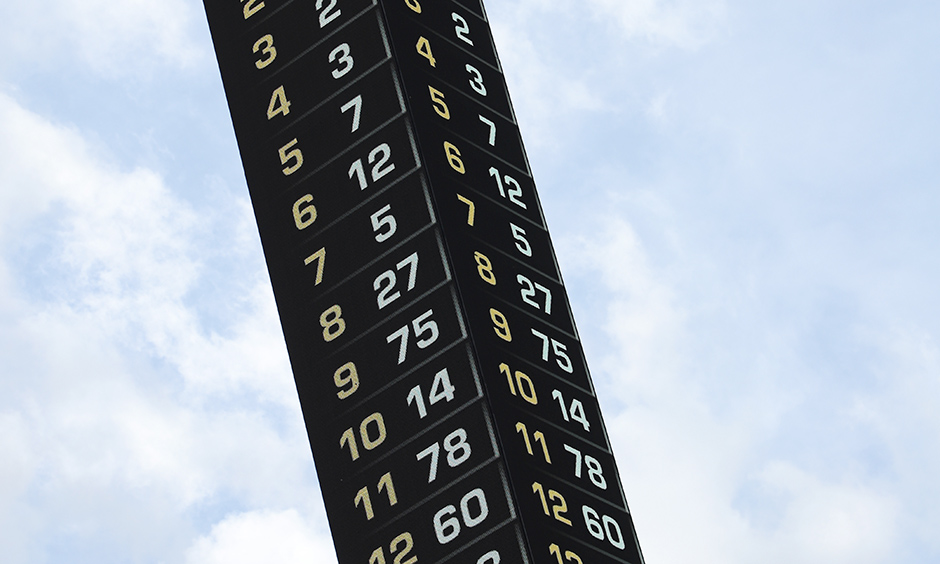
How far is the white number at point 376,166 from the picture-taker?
30.1m

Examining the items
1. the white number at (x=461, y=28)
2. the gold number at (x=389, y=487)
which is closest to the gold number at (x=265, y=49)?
the white number at (x=461, y=28)

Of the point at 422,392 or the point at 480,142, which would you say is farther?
the point at 480,142

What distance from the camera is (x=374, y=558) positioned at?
90.7ft

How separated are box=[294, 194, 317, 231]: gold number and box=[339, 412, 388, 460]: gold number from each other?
12.3ft

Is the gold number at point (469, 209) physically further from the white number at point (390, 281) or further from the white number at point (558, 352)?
the white number at point (558, 352)

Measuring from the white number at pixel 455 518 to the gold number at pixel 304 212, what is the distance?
5.82m

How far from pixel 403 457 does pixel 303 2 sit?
28.7 feet

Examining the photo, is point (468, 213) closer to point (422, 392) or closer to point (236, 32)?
point (422, 392)

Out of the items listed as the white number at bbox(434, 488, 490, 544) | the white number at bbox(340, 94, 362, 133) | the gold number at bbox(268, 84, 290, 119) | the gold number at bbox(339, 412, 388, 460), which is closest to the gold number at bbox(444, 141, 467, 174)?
the white number at bbox(340, 94, 362, 133)

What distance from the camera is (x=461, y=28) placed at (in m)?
33.4

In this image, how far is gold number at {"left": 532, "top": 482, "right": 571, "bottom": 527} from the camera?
27.2 m

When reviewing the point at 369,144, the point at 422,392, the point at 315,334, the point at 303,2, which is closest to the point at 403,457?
the point at 422,392

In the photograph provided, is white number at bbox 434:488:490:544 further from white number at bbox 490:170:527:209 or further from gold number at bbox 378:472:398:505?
white number at bbox 490:170:527:209

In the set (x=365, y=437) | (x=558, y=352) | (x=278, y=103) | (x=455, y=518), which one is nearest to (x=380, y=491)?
(x=365, y=437)
